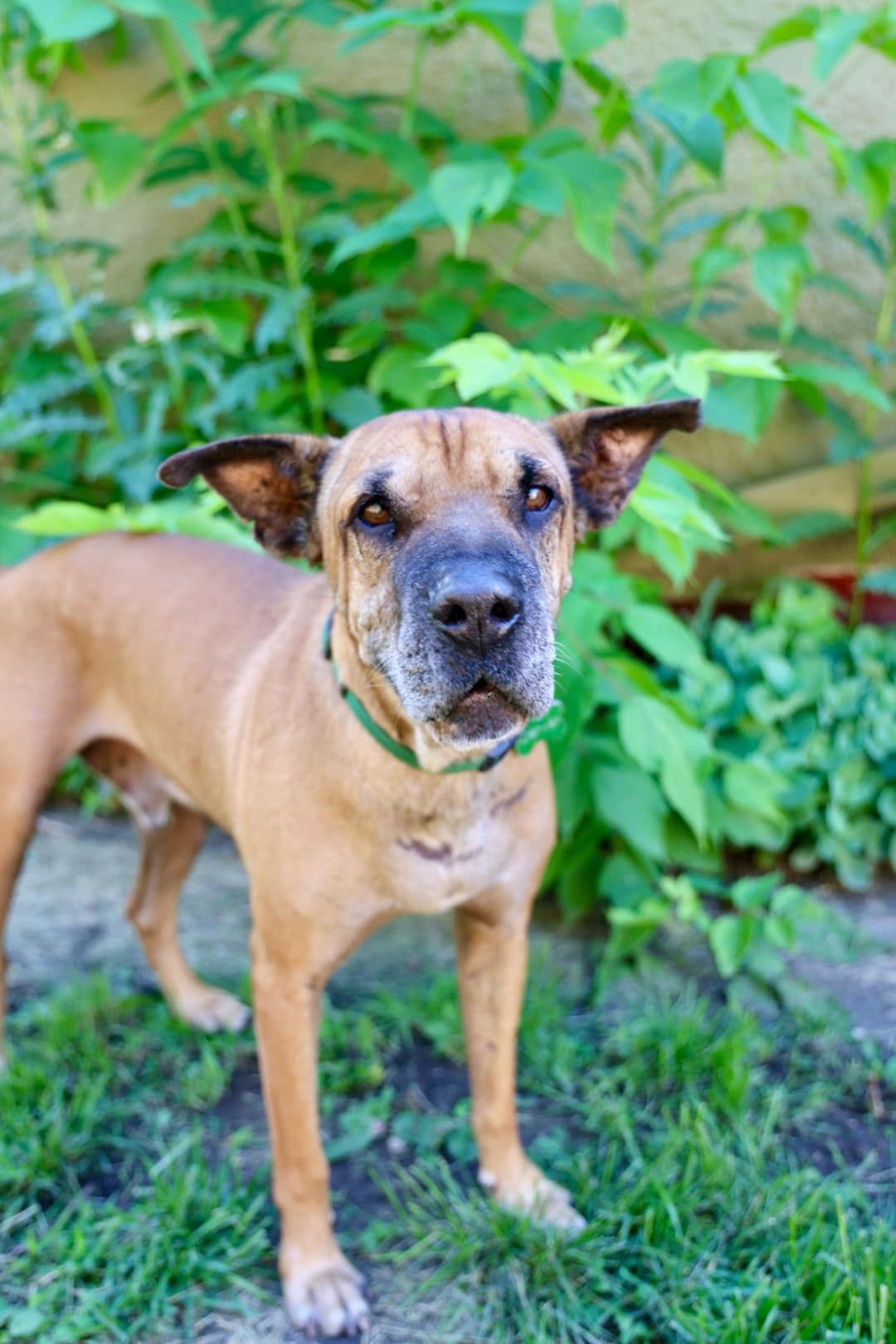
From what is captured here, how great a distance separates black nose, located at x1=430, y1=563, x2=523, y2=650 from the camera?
173 centimetres

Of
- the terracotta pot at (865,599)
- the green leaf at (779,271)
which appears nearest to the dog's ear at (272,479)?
the green leaf at (779,271)

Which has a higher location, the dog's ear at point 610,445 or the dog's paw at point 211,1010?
the dog's ear at point 610,445

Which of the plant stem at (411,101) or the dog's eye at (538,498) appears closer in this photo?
the dog's eye at (538,498)

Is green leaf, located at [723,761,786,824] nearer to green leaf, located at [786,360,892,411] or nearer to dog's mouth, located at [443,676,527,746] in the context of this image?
green leaf, located at [786,360,892,411]

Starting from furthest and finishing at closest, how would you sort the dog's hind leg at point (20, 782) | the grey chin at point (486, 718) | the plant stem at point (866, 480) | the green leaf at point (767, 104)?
the plant stem at point (866, 480) < the dog's hind leg at point (20, 782) < the green leaf at point (767, 104) < the grey chin at point (486, 718)

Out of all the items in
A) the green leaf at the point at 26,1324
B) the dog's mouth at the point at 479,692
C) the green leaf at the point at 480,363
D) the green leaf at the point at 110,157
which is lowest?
the green leaf at the point at 26,1324

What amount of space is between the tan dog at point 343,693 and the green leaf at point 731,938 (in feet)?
2.66

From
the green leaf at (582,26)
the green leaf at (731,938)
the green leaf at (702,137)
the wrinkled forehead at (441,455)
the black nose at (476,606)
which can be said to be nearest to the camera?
the black nose at (476,606)

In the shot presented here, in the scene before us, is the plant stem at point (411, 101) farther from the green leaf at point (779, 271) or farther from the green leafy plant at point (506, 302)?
the green leaf at point (779, 271)

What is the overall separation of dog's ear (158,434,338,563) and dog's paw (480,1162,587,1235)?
147cm

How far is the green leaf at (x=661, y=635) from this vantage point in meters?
3.05

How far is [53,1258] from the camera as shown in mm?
2387

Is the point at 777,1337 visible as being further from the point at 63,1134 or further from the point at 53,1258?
the point at 63,1134

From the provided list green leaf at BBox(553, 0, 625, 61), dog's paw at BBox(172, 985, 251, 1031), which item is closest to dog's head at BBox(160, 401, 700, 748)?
green leaf at BBox(553, 0, 625, 61)
